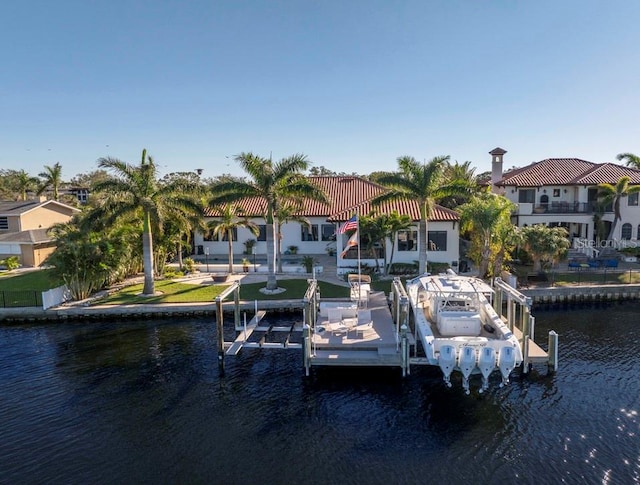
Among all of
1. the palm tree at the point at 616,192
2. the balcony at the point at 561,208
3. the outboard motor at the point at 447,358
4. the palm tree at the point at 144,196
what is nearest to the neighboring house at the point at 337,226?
the palm tree at the point at 144,196

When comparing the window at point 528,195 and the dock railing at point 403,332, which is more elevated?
the window at point 528,195

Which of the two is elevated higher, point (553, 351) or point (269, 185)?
point (269, 185)

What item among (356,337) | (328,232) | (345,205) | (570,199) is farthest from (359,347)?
(570,199)

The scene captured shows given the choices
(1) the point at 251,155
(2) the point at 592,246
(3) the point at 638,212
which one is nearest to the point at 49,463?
(1) the point at 251,155

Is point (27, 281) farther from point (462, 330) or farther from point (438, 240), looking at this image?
point (462, 330)

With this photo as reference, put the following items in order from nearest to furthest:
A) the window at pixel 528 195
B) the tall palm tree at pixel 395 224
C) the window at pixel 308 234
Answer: the tall palm tree at pixel 395 224 → the window at pixel 308 234 → the window at pixel 528 195

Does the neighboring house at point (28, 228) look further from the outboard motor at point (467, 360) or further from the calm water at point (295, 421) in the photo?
the outboard motor at point (467, 360)
